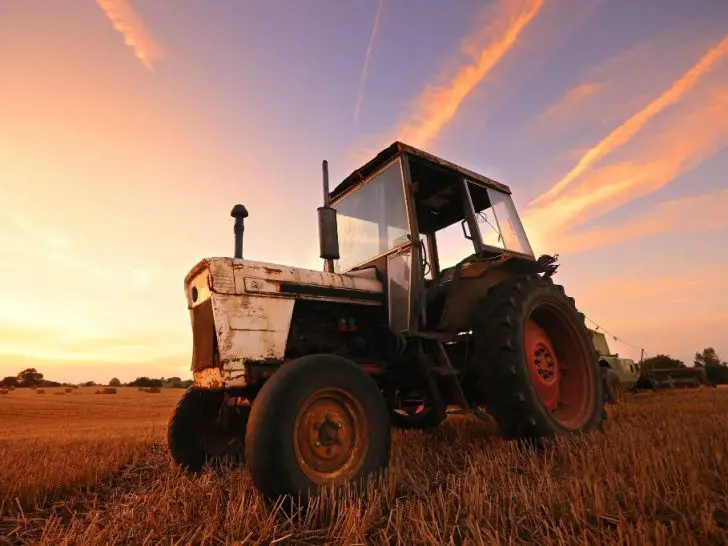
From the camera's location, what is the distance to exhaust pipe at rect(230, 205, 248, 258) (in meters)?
3.29

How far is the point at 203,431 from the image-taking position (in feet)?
12.4

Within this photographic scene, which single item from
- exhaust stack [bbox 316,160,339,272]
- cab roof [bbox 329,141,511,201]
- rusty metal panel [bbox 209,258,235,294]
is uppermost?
cab roof [bbox 329,141,511,201]

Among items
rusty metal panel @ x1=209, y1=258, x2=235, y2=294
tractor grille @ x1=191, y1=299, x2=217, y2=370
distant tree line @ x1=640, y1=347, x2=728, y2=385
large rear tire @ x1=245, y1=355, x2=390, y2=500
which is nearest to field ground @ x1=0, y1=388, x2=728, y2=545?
large rear tire @ x1=245, y1=355, x2=390, y2=500

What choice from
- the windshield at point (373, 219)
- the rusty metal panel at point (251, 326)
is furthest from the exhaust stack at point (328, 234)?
the windshield at point (373, 219)

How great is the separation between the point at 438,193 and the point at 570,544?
12.2 feet

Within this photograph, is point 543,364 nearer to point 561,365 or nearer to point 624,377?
point 561,365

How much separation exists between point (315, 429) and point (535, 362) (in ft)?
8.11

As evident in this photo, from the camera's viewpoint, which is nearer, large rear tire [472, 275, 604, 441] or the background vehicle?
large rear tire [472, 275, 604, 441]

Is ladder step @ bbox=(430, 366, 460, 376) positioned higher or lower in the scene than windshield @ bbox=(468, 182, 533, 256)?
lower

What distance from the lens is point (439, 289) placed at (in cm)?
414

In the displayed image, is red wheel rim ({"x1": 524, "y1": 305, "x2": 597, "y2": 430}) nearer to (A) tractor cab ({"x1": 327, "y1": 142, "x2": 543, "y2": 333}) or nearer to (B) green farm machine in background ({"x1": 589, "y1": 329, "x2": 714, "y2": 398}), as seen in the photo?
(A) tractor cab ({"x1": 327, "y1": 142, "x2": 543, "y2": 333})

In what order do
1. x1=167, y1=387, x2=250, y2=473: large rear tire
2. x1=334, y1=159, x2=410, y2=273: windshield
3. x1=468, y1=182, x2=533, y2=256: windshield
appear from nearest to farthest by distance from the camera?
x1=167, y1=387, x2=250, y2=473: large rear tire
x1=334, y1=159, x2=410, y2=273: windshield
x1=468, y1=182, x2=533, y2=256: windshield

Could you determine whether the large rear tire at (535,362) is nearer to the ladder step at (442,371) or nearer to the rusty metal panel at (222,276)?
the ladder step at (442,371)

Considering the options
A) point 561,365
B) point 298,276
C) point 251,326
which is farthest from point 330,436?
point 561,365
